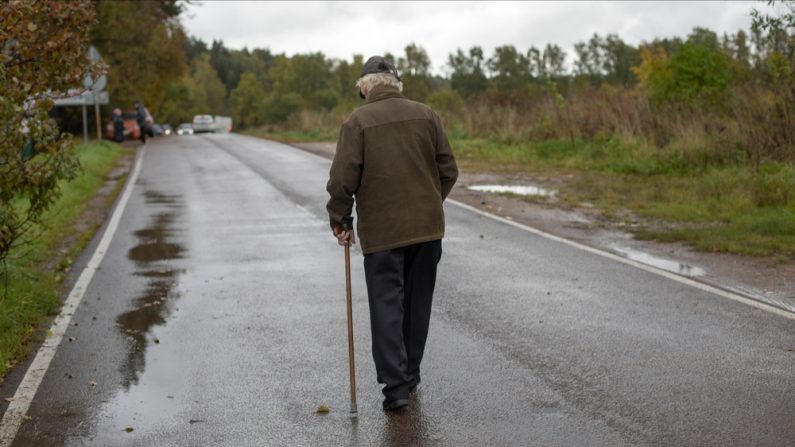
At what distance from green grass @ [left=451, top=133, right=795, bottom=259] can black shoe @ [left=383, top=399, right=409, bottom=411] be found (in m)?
6.40

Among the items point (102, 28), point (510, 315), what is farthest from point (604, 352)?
point (102, 28)

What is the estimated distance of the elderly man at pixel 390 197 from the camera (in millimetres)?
5676

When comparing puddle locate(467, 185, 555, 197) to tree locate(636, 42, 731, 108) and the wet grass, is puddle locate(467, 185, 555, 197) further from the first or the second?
tree locate(636, 42, 731, 108)

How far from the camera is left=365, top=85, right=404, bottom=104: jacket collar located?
5.77 meters

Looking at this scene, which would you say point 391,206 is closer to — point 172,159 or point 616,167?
point 616,167

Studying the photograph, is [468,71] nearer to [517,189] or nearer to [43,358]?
[517,189]

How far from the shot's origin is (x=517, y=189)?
1939 centimetres

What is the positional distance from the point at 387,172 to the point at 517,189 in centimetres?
1391

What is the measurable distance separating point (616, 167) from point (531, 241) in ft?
30.9

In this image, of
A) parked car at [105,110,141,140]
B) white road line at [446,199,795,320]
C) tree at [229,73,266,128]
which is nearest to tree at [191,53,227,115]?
tree at [229,73,266,128]

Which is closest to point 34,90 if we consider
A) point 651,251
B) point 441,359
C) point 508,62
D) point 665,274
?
point 441,359

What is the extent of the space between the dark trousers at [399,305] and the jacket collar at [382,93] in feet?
2.82

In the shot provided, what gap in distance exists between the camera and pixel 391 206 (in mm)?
5699

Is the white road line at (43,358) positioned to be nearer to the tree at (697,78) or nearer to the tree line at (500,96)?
the tree line at (500,96)
